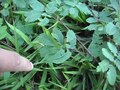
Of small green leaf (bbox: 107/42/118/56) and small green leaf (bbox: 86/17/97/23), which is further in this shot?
small green leaf (bbox: 86/17/97/23)

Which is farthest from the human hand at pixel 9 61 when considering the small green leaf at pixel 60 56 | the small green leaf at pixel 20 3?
the small green leaf at pixel 20 3

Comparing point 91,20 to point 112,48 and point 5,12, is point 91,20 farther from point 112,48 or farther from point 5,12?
point 5,12

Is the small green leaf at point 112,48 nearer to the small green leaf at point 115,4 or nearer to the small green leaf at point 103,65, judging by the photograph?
the small green leaf at point 103,65

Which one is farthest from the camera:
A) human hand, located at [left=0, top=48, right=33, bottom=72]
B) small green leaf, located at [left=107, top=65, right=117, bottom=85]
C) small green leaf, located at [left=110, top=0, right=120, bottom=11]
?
small green leaf, located at [left=110, top=0, right=120, bottom=11]

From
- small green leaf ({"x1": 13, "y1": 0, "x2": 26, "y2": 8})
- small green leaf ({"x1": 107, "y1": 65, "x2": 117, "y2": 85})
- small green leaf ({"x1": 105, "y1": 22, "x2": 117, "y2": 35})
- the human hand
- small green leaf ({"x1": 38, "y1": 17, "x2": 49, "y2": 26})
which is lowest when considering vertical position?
small green leaf ({"x1": 107, "y1": 65, "x2": 117, "y2": 85})

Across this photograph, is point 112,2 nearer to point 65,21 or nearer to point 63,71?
point 65,21

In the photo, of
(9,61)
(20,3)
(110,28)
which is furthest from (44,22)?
(9,61)

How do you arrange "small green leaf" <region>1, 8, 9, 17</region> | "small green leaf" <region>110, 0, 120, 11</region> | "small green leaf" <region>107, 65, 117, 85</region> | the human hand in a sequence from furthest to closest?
"small green leaf" <region>1, 8, 9, 17</region>
"small green leaf" <region>110, 0, 120, 11</region>
"small green leaf" <region>107, 65, 117, 85</region>
the human hand

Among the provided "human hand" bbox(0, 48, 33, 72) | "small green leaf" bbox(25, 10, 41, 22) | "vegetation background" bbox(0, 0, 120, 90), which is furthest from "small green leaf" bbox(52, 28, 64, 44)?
"human hand" bbox(0, 48, 33, 72)

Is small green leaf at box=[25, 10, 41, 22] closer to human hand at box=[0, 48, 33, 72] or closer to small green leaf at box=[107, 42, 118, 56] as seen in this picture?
small green leaf at box=[107, 42, 118, 56]

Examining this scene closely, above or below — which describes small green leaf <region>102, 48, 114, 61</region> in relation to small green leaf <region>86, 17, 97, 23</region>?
below
